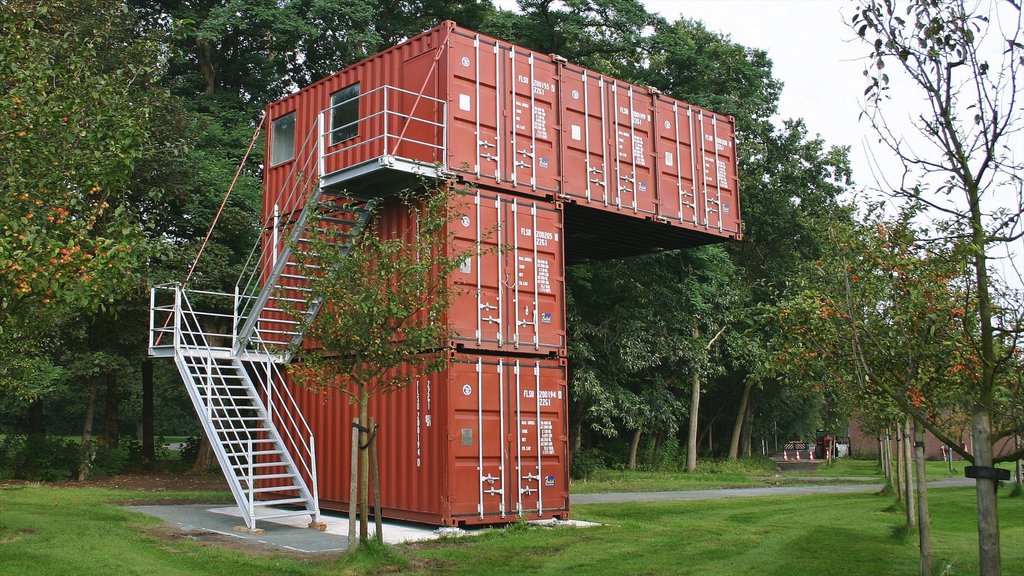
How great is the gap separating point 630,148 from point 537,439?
615 centimetres

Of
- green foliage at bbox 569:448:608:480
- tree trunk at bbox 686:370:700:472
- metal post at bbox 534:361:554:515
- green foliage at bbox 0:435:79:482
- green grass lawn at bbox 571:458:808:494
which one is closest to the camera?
metal post at bbox 534:361:554:515

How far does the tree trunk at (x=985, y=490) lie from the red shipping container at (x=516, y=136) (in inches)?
341

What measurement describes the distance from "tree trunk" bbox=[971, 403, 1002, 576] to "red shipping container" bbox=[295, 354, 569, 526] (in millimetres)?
8009

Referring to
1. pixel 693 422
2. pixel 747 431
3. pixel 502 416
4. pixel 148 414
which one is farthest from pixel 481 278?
pixel 747 431

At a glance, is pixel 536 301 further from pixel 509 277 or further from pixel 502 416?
pixel 502 416

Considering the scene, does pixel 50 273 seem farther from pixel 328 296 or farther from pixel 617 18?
pixel 617 18

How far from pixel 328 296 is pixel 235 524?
253 inches

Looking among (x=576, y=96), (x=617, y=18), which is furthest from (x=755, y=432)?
(x=576, y=96)

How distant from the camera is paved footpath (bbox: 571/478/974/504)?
23203 millimetres

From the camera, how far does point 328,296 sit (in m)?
11.3

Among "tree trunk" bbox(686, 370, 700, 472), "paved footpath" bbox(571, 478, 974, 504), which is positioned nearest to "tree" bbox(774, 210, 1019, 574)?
"paved footpath" bbox(571, 478, 974, 504)

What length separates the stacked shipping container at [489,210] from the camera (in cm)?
1491

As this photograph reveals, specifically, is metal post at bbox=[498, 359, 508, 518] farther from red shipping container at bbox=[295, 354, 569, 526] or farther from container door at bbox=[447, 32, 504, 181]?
container door at bbox=[447, 32, 504, 181]

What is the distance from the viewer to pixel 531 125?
16625mm
